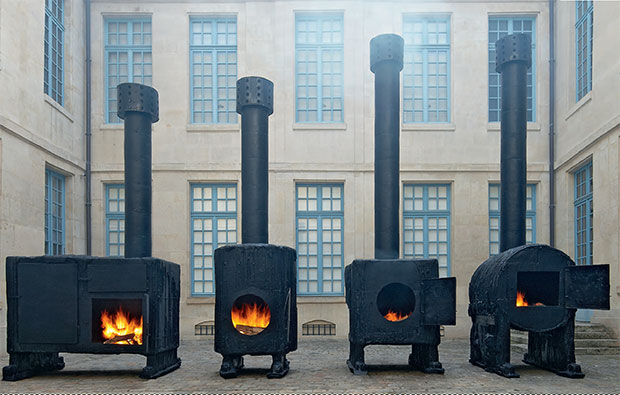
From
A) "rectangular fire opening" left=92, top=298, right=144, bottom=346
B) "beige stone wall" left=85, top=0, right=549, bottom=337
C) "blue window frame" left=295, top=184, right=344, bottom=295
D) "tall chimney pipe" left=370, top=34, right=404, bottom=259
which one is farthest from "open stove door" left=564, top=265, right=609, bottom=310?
"blue window frame" left=295, top=184, right=344, bottom=295

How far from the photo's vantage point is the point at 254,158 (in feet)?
29.5

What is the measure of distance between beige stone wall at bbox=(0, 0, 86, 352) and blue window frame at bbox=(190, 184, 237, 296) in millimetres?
2470

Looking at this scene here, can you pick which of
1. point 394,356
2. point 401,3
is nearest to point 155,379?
point 394,356

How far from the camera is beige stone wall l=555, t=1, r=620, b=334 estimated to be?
35.8 feet

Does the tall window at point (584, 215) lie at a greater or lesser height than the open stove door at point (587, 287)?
greater

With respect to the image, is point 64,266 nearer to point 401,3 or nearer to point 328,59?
point 328,59

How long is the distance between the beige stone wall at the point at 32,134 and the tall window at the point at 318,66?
4.95 m

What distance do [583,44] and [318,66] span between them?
5.60 metres

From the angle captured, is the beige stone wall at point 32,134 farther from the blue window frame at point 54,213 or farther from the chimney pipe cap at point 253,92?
the chimney pipe cap at point 253,92

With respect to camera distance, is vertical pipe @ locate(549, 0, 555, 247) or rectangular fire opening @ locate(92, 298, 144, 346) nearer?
rectangular fire opening @ locate(92, 298, 144, 346)

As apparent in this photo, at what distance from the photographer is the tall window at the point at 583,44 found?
12258 mm

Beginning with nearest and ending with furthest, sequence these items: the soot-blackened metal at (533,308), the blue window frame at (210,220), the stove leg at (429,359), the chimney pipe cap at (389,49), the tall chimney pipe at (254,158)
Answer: the soot-blackened metal at (533,308)
the stove leg at (429,359)
the tall chimney pipe at (254,158)
the chimney pipe cap at (389,49)
the blue window frame at (210,220)

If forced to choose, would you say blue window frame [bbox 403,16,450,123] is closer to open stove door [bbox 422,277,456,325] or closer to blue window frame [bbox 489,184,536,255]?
blue window frame [bbox 489,184,536,255]

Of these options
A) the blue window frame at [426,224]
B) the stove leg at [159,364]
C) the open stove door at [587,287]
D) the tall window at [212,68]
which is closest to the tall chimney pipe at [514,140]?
the open stove door at [587,287]
